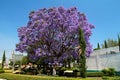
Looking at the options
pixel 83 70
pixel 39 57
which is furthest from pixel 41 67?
pixel 83 70

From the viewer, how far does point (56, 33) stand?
27031 millimetres

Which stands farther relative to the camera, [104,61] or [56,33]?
[104,61]

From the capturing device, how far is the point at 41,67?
1475 inches

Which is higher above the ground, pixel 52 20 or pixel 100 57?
pixel 52 20

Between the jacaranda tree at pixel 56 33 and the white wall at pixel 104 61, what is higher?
the jacaranda tree at pixel 56 33

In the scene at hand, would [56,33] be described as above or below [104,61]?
above

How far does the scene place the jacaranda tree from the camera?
26.3 metres

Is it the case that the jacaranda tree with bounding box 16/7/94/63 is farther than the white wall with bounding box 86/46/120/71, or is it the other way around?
the white wall with bounding box 86/46/120/71

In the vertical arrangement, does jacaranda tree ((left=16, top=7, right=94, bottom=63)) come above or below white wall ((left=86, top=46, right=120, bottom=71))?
above

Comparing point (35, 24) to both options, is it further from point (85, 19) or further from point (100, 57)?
point (100, 57)

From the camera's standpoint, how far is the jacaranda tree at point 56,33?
26281mm

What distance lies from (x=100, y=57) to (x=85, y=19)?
888 cm

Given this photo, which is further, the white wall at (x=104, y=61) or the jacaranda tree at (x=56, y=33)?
the white wall at (x=104, y=61)

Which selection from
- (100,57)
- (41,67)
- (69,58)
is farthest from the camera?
(41,67)
